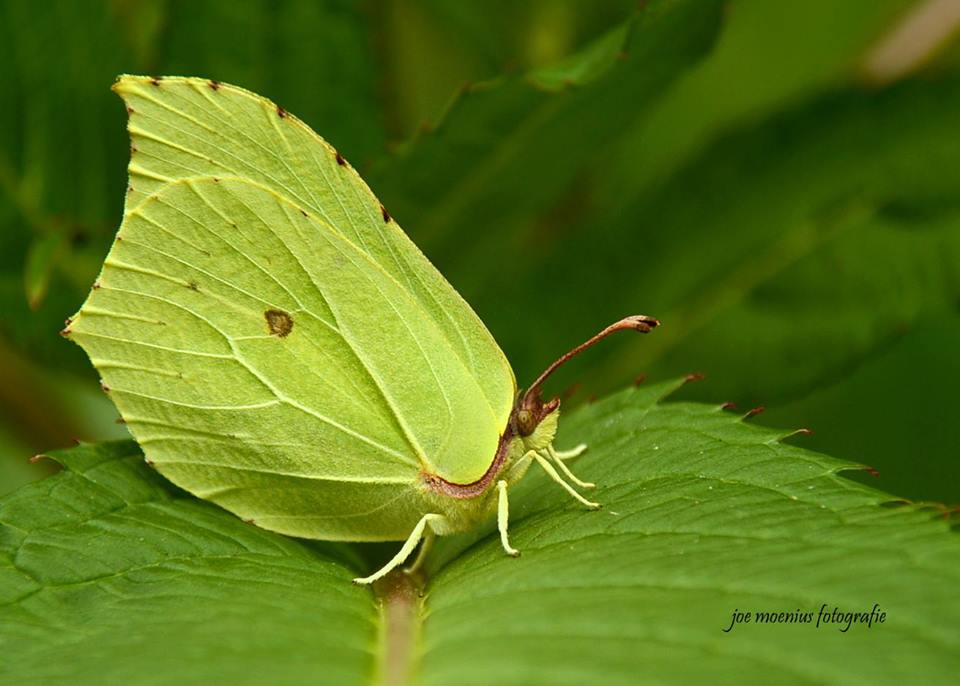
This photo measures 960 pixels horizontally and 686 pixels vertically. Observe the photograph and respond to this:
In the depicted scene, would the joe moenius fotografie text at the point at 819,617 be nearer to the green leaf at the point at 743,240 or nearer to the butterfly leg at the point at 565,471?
the butterfly leg at the point at 565,471

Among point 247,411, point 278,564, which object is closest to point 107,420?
point 247,411

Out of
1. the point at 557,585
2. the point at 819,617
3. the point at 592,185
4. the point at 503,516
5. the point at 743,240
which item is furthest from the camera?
the point at 592,185

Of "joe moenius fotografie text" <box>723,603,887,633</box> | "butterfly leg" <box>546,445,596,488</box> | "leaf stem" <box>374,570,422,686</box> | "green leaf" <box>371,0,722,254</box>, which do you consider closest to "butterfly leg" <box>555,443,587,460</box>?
"butterfly leg" <box>546,445,596,488</box>

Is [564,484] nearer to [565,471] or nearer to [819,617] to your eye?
[565,471]

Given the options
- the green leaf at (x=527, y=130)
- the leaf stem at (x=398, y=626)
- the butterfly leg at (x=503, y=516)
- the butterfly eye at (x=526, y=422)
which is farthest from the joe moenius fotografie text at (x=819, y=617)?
the green leaf at (x=527, y=130)

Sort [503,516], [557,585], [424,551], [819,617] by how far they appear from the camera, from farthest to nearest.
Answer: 1. [424,551]
2. [503,516]
3. [557,585]
4. [819,617]

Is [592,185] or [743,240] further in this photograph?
[592,185]

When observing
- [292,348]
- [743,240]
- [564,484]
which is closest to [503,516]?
[564,484]
